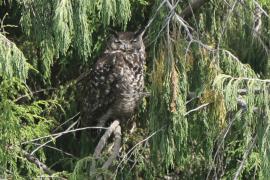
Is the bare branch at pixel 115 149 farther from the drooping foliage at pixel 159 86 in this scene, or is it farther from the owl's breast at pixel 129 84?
the owl's breast at pixel 129 84

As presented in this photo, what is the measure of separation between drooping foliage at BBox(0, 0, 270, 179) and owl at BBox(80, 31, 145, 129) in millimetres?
96

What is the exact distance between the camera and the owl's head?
4230 mm

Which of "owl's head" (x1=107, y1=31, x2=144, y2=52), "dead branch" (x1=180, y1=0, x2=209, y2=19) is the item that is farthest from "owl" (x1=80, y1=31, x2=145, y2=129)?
"dead branch" (x1=180, y1=0, x2=209, y2=19)

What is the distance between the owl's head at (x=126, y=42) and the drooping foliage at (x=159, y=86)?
82mm

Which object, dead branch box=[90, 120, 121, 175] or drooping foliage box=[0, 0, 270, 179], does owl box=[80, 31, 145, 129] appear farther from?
dead branch box=[90, 120, 121, 175]

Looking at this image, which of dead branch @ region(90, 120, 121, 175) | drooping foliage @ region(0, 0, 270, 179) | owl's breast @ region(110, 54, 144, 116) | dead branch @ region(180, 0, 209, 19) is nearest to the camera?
drooping foliage @ region(0, 0, 270, 179)

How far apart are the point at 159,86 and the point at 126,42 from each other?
4.45ft

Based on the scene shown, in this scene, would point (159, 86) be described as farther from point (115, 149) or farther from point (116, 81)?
point (116, 81)

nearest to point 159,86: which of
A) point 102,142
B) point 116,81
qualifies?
point 102,142

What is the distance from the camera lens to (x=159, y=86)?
9.67 feet

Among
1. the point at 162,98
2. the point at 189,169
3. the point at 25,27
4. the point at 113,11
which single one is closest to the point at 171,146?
the point at 162,98

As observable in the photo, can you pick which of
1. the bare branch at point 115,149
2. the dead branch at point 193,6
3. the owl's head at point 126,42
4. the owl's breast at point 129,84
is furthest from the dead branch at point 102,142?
the dead branch at point 193,6

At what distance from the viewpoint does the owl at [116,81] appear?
4.18 meters

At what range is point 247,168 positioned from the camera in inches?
163
